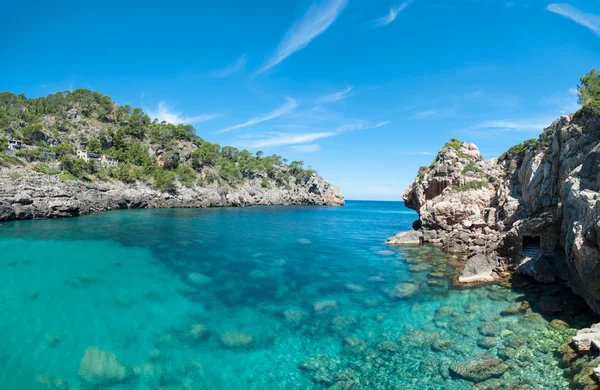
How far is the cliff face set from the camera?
55.1 ft

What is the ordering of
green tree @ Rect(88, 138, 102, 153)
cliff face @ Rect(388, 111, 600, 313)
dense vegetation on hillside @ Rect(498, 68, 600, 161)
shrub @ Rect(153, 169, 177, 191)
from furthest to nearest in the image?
green tree @ Rect(88, 138, 102, 153) → shrub @ Rect(153, 169, 177, 191) → dense vegetation on hillside @ Rect(498, 68, 600, 161) → cliff face @ Rect(388, 111, 600, 313)

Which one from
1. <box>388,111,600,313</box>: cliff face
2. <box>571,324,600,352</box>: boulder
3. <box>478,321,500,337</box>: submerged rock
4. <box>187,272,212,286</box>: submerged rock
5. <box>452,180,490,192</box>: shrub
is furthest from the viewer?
<box>452,180,490,192</box>: shrub

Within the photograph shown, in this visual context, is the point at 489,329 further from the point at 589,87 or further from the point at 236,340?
the point at 589,87

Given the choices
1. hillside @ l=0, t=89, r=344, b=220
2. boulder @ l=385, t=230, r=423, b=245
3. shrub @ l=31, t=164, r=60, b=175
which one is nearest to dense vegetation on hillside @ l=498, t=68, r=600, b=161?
boulder @ l=385, t=230, r=423, b=245

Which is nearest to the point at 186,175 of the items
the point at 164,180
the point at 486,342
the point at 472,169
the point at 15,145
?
the point at 164,180

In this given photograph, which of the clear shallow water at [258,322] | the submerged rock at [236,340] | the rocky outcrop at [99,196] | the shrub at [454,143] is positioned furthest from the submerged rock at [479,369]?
the rocky outcrop at [99,196]

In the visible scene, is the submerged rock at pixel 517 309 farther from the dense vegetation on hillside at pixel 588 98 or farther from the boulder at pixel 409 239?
the boulder at pixel 409 239

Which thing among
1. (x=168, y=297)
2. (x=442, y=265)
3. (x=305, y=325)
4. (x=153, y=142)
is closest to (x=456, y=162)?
(x=442, y=265)

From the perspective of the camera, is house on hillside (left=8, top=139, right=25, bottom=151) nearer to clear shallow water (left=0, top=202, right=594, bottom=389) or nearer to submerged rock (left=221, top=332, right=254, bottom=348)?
clear shallow water (left=0, top=202, right=594, bottom=389)

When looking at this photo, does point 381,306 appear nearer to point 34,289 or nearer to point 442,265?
point 442,265

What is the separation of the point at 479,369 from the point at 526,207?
77.7ft

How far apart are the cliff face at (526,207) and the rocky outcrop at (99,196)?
61.3 meters

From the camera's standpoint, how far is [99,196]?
73750mm

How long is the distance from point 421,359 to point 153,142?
12542 centimetres
